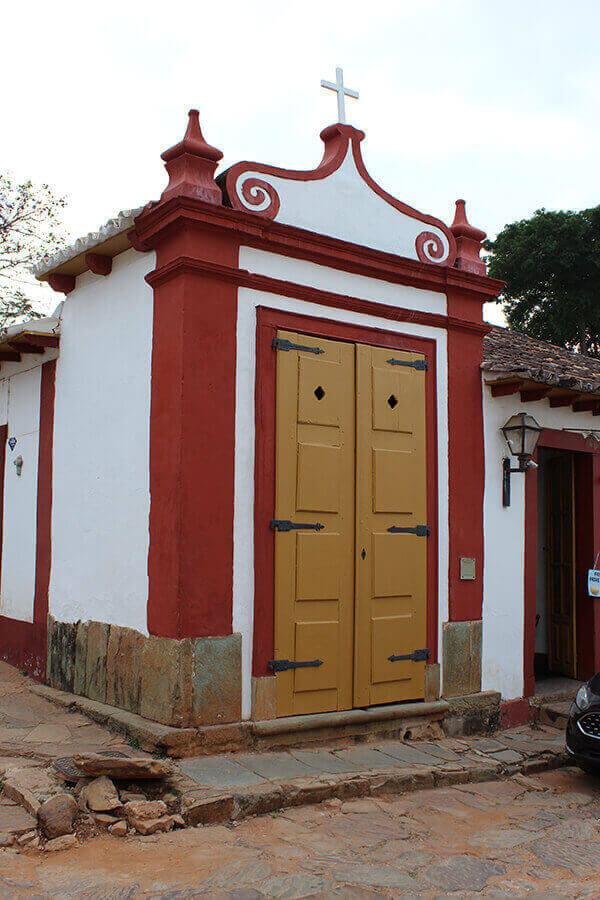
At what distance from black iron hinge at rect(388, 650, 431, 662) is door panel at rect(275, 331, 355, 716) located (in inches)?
18.4

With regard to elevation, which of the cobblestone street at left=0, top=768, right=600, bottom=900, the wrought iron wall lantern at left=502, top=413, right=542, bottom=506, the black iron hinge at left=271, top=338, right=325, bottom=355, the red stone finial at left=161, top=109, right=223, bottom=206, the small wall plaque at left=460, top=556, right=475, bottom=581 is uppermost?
the red stone finial at left=161, top=109, right=223, bottom=206

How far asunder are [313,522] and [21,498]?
11.5 feet

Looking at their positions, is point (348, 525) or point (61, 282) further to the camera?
point (61, 282)

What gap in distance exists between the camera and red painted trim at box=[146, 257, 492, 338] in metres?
5.93

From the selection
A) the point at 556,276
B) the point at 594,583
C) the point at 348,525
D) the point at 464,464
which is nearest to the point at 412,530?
the point at 348,525

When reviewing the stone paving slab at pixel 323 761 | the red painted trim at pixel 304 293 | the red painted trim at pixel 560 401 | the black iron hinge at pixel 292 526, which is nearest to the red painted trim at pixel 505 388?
the red painted trim at pixel 304 293

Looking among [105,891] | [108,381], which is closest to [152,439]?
[108,381]

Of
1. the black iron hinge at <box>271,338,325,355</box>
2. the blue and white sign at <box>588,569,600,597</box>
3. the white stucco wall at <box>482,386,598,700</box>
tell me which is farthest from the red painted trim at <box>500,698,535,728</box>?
the black iron hinge at <box>271,338,325,355</box>

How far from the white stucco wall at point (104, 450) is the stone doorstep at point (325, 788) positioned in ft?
5.02

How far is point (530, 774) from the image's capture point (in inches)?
254

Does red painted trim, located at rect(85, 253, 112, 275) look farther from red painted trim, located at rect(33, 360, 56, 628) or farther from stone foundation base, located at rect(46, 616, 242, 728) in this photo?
stone foundation base, located at rect(46, 616, 242, 728)

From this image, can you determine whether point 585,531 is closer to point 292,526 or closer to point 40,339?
point 292,526

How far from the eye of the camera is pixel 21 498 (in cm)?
831

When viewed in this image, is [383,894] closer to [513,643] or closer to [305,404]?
[305,404]
